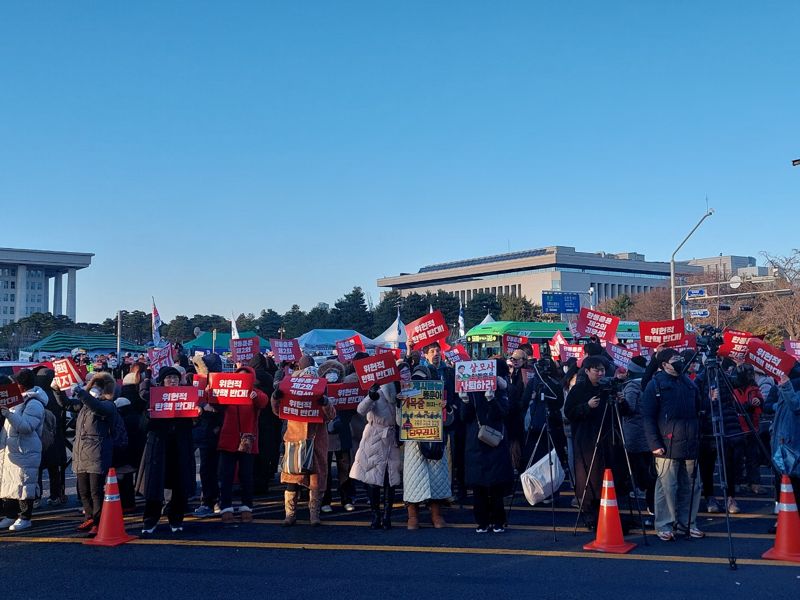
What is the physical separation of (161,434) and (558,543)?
4.46m

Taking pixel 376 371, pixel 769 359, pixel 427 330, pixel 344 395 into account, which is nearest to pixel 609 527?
pixel 376 371

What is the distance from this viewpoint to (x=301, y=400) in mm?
9188

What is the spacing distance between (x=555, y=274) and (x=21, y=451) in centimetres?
10630

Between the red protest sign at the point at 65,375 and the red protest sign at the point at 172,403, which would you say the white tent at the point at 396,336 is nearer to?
the red protest sign at the point at 65,375

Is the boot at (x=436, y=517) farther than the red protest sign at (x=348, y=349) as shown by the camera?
No

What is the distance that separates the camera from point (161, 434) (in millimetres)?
8812

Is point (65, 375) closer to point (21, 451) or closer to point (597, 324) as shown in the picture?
point (21, 451)

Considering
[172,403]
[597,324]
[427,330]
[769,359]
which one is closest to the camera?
[172,403]

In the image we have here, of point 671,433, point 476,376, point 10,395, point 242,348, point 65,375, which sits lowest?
point 671,433

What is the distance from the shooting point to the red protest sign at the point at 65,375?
439 inches

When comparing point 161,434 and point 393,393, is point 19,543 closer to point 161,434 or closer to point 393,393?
point 161,434

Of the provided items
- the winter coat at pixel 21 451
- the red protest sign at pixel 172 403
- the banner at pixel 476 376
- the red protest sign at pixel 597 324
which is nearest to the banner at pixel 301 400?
the red protest sign at pixel 172 403

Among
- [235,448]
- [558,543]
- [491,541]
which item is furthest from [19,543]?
[558,543]

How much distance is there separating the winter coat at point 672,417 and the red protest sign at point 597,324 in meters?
8.22
